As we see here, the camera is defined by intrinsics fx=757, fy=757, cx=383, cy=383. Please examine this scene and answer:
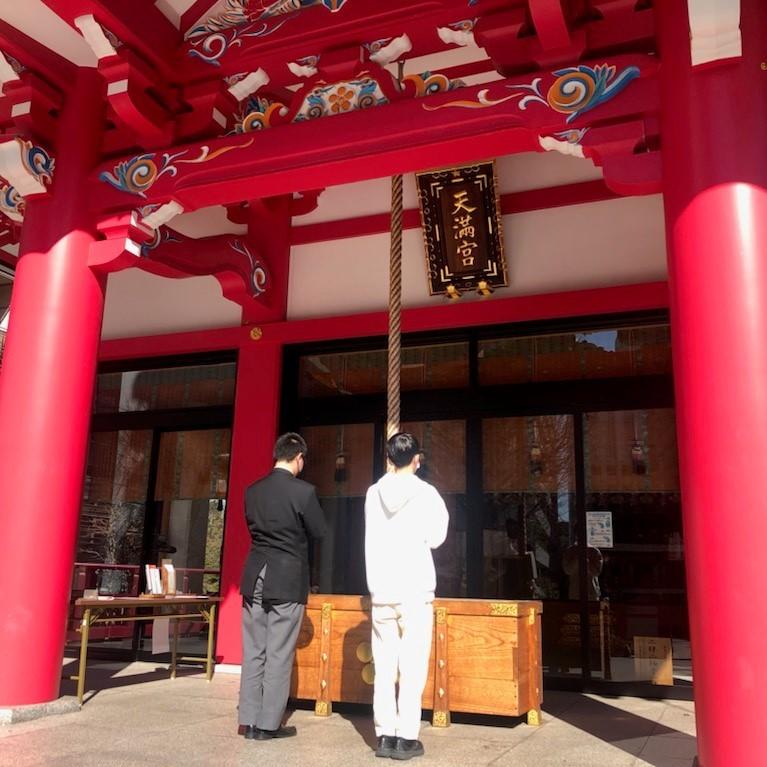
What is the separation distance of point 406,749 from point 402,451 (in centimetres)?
127

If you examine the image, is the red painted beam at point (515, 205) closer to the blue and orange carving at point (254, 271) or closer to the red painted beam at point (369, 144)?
the blue and orange carving at point (254, 271)

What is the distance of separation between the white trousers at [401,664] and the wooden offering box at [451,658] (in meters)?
0.65

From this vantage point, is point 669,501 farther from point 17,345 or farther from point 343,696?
point 17,345

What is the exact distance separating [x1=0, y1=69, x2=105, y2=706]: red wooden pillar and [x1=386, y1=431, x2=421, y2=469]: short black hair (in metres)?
1.98

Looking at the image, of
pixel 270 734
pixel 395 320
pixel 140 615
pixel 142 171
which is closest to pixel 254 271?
pixel 142 171

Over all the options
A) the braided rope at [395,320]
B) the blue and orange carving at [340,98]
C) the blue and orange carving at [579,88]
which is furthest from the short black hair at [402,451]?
the blue and orange carving at [340,98]

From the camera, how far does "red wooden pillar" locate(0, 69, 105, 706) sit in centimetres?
402

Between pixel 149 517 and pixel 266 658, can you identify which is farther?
pixel 149 517

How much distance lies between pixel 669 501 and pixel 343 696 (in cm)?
252

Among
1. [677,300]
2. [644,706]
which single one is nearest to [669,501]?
[644,706]

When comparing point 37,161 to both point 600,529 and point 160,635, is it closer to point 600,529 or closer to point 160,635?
point 160,635

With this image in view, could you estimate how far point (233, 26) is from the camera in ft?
14.6

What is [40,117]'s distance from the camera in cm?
463

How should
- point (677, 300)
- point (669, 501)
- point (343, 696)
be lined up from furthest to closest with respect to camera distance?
point (669, 501)
point (343, 696)
point (677, 300)
